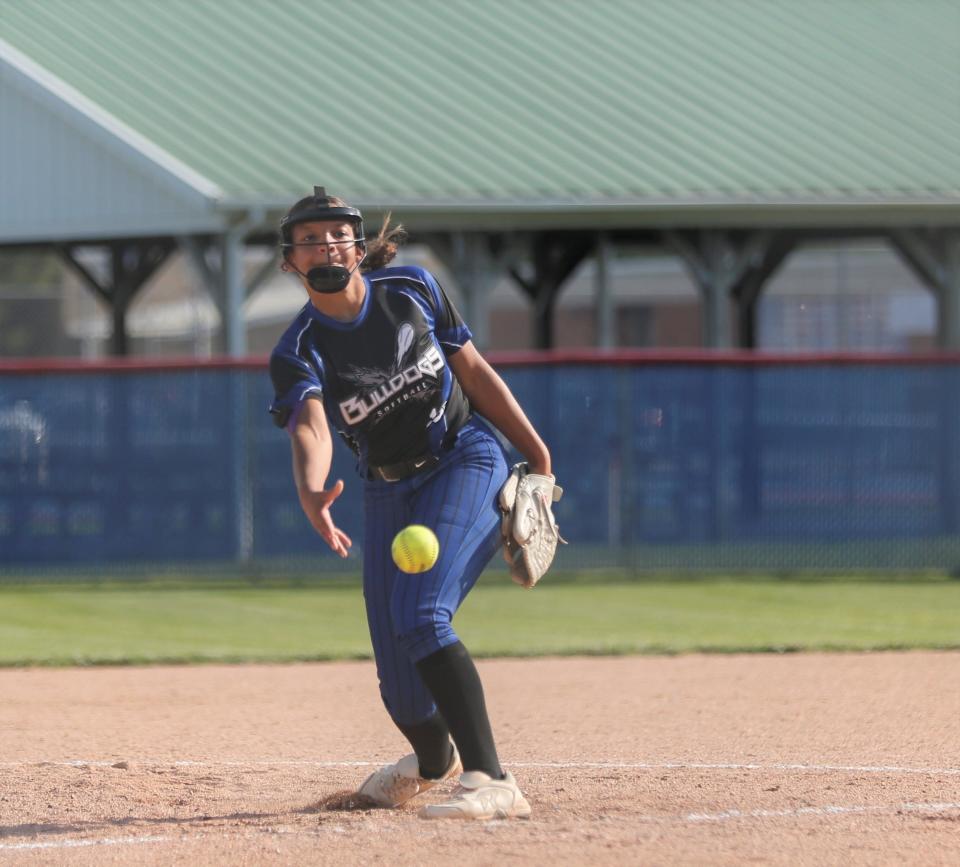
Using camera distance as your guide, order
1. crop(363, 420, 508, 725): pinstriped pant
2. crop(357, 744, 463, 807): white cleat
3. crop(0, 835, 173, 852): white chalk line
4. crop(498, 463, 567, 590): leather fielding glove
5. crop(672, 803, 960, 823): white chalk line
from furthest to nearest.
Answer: crop(357, 744, 463, 807): white cleat → crop(498, 463, 567, 590): leather fielding glove → crop(672, 803, 960, 823): white chalk line → crop(363, 420, 508, 725): pinstriped pant → crop(0, 835, 173, 852): white chalk line

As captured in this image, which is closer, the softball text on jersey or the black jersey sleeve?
the softball text on jersey

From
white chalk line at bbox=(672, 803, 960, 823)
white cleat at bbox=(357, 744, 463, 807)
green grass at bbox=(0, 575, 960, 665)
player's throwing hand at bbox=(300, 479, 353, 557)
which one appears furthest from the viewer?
green grass at bbox=(0, 575, 960, 665)

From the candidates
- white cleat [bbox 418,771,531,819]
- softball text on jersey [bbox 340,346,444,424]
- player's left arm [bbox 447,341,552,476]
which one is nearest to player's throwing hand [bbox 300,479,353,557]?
softball text on jersey [bbox 340,346,444,424]

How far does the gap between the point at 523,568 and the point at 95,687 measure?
14.5 feet

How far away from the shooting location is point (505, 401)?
5.51m

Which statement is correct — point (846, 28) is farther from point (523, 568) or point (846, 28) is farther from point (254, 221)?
point (523, 568)

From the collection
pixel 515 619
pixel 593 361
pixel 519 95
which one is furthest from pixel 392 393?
pixel 519 95

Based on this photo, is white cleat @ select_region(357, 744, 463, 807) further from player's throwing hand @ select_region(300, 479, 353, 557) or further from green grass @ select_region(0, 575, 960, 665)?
green grass @ select_region(0, 575, 960, 665)

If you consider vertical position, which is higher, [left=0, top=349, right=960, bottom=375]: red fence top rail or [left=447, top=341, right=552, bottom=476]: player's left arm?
[left=0, top=349, right=960, bottom=375]: red fence top rail

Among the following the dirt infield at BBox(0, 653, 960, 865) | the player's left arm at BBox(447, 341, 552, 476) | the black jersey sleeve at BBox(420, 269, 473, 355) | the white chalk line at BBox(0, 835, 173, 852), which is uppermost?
the black jersey sleeve at BBox(420, 269, 473, 355)

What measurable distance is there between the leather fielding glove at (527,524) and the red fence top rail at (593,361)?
8.29 m

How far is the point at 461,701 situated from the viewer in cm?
516

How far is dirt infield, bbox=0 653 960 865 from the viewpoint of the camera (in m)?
4.97

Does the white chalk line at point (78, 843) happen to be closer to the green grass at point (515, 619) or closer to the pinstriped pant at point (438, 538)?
the pinstriped pant at point (438, 538)
